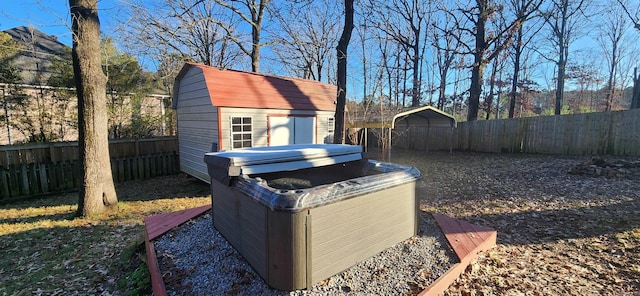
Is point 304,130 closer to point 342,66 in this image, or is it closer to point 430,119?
point 342,66

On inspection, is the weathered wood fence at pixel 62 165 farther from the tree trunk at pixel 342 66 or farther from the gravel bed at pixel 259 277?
the tree trunk at pixel 342 66

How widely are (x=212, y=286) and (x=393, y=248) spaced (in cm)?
187

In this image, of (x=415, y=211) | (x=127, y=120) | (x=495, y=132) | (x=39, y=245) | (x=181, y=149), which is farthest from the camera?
(x=495, y=132)

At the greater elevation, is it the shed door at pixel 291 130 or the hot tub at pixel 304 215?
the shed door at pixel 291 130

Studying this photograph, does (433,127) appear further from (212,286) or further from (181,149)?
(212,286)

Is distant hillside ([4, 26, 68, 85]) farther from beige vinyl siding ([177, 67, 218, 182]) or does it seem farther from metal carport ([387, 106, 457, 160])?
metal carport ([387, 106, 457, 160])

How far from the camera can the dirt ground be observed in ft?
8.52

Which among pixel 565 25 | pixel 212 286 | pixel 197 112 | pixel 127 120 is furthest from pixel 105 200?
pixel 565 25

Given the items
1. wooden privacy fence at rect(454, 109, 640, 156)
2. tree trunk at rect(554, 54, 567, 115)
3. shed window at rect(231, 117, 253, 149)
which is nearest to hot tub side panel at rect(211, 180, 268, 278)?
shed window at rect(231, 117, 253, 149)

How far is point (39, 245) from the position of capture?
3.78m

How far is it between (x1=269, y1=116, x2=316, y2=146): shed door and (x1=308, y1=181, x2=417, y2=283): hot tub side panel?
499 centimetres

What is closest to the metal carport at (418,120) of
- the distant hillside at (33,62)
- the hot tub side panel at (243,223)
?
the hot tub side panel at (243,223)

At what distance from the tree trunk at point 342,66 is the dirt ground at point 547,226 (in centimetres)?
280

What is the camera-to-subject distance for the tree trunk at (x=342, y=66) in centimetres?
727
